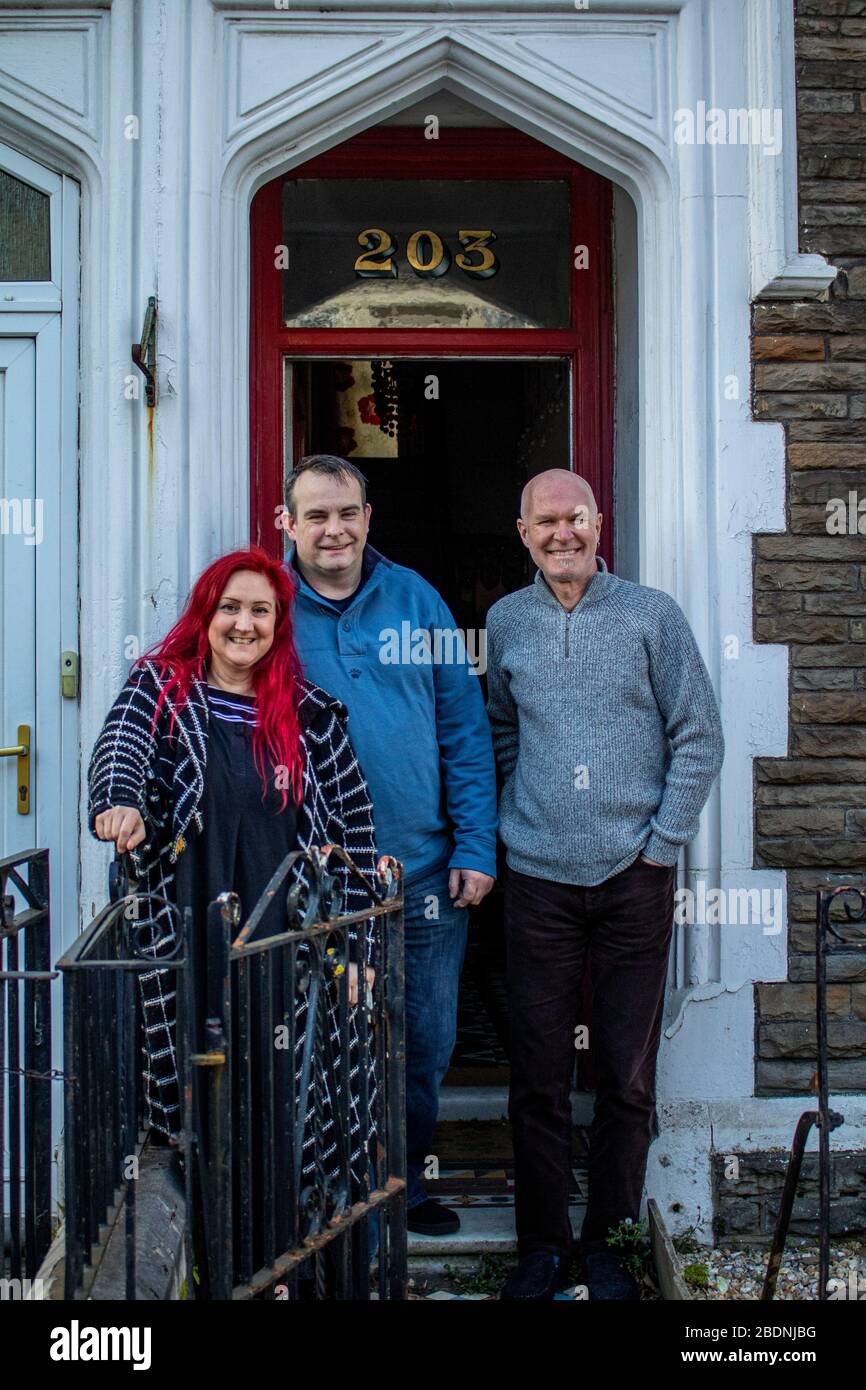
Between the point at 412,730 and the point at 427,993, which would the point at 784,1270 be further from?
the point at 412,730

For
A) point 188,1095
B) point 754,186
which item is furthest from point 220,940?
point 754,186

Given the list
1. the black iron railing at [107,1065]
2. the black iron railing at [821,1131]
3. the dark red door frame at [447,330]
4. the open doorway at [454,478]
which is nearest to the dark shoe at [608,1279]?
the black iron railing at [821,1131]

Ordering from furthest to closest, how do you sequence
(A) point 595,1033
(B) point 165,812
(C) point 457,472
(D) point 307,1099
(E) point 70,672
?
(C) point 457,472, (E) point 70,672, (A) point 595,1033, (B) point 165,812, (D) point 307,1099

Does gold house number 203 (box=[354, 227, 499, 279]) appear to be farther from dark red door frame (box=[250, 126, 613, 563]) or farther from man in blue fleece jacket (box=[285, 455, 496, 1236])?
man in blue fleece jacket (box=[285, 455, 496, 1236])

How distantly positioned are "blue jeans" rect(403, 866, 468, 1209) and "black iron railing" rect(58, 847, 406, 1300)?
0.41 metres

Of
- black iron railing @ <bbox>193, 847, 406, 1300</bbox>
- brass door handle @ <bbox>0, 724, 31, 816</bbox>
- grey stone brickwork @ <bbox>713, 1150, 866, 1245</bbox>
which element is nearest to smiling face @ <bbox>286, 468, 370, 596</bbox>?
black iron railing @ <bbox>193, 847, 406, 1300</bbox>

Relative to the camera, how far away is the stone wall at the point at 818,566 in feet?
12.3

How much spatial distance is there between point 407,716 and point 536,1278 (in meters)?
1.49

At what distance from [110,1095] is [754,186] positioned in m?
3.10

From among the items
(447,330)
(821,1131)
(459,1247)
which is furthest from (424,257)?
(459,1247)

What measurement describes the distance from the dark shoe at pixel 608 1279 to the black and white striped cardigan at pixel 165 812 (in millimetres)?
812

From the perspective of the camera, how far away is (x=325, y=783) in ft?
9.86

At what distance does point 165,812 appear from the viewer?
2.89 metres

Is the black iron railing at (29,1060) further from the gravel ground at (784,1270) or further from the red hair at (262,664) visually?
the gravel ground at (784,1270)
